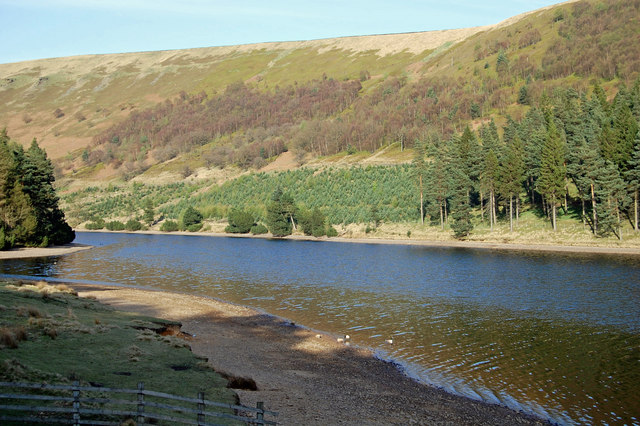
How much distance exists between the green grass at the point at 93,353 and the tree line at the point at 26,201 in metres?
51.3

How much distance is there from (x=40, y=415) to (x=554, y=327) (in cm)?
2781

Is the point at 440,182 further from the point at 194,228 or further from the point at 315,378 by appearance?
the point at 315,378

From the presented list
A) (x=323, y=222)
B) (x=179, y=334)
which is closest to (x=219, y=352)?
(x=179, y=334)

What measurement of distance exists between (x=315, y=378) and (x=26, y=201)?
65.3 metres

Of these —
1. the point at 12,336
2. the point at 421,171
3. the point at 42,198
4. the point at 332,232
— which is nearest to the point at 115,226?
the point at 42,198

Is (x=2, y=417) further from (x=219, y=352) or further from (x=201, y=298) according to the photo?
(x=201, y=298)

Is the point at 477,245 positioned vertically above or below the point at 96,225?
below

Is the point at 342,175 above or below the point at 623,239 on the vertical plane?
above

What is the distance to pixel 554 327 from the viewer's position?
30.5 metres

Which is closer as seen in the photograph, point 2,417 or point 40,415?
point 2,417

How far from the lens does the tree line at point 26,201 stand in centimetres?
7000

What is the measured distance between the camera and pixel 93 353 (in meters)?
18.4

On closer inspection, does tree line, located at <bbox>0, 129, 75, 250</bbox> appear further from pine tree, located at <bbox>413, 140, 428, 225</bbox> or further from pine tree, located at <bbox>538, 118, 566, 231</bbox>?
pine tree, located at <bbox>538, 118, 566, 231</bbox>

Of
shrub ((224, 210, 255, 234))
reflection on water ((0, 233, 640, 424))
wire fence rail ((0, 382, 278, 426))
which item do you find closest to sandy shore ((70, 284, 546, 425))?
reflection on water ((0, 233, 640, 424))
